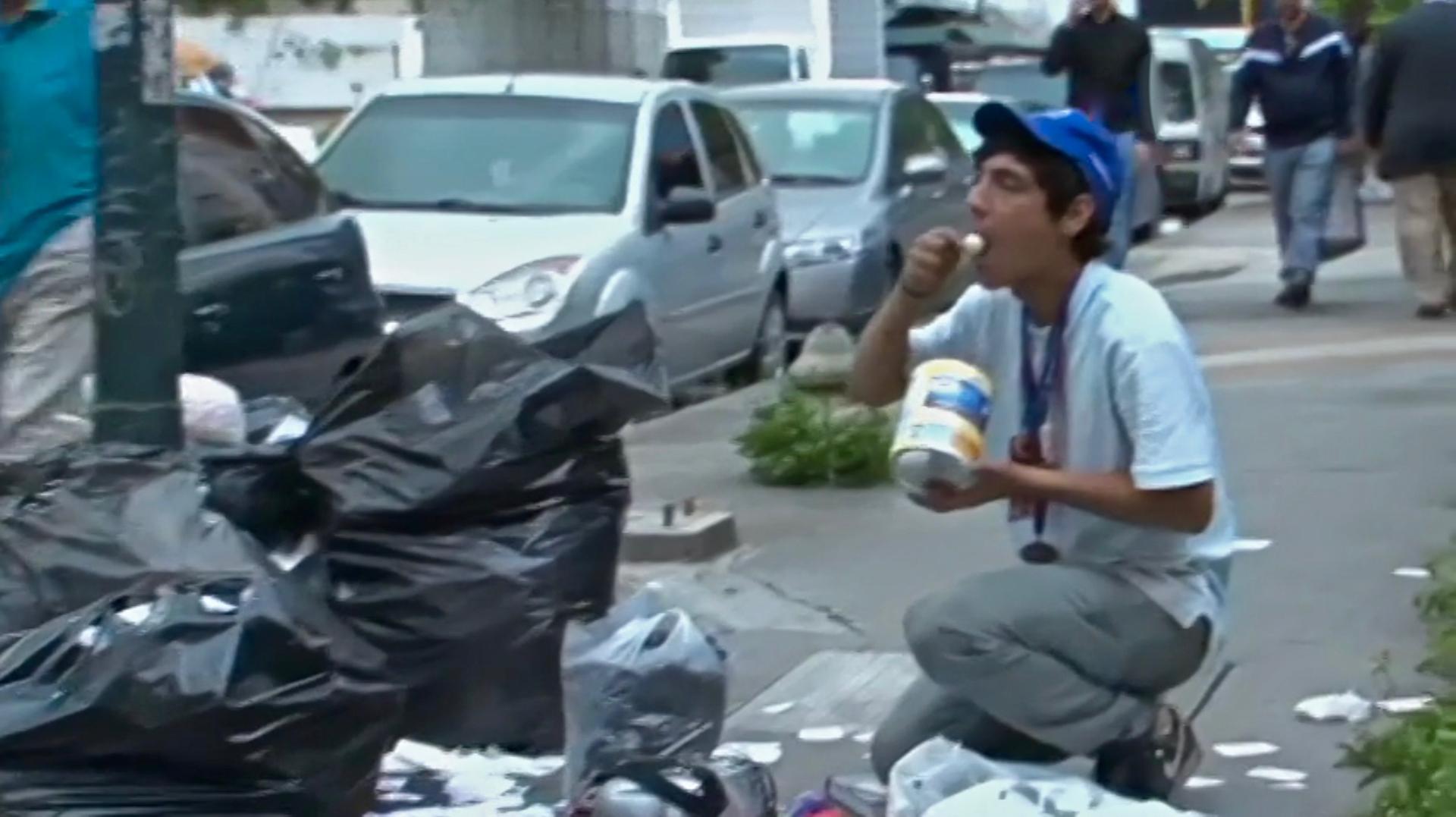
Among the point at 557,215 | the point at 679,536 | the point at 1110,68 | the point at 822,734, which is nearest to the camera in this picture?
the point at 822,734

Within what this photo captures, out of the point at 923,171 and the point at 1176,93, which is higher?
the point at 923,171

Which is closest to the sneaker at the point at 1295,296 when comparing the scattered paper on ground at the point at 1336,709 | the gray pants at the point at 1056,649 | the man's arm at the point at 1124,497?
the scattered paper on ground at the point at 1336,709

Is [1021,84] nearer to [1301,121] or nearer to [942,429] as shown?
[1301,121]

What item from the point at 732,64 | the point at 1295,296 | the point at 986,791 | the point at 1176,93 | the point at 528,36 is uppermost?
the point at 528,36

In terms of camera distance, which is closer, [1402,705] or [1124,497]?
[1124,497]

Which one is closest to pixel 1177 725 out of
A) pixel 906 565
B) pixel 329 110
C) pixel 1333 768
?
pixel 1333 768

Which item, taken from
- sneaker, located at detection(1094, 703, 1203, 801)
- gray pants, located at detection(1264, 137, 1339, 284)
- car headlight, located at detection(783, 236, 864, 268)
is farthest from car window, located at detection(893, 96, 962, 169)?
sneaker, located at detection(1094, 703, 1203, 801)

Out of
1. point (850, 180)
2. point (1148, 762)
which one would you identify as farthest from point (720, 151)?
point (1148, 762)

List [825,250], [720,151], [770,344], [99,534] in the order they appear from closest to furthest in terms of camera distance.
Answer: [99,534] < [720,151] < [770,344] < [825,250]

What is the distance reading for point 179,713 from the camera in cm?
454

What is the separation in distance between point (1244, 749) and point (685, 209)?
233 inches

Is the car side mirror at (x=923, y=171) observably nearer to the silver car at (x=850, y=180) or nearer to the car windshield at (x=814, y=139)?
the silver car at (x=850, y=180)

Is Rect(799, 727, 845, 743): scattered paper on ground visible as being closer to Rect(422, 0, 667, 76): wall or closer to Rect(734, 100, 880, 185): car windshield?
Rect(734, 100, 880, 185): car windshield

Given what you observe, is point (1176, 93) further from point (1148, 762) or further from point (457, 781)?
point (1148, 762)
